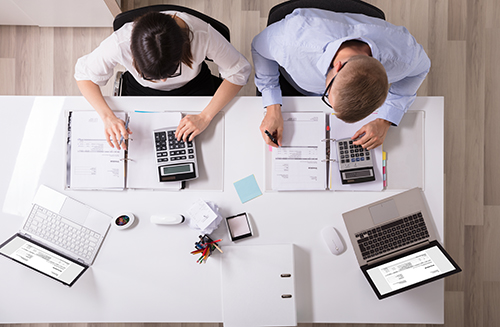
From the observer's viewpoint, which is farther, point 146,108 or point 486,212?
point 486,212

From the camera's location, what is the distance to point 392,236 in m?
1.12

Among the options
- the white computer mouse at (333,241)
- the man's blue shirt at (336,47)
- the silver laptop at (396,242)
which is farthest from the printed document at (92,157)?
the silver laptop at (396,242)

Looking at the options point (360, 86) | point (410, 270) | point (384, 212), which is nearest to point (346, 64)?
point (360, 86)

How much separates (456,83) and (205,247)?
1800mm

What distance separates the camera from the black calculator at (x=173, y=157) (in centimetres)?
114

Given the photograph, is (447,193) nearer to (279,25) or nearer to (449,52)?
(449,52)

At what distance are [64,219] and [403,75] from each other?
1358mm

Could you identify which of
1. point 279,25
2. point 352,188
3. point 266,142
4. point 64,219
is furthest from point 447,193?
point 64,219

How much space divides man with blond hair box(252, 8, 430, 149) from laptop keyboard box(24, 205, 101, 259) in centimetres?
80

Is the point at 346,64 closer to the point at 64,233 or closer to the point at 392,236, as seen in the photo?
the point at 392,236

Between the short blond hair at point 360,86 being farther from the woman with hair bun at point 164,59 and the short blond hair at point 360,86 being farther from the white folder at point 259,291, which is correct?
the white folder at point 259,291

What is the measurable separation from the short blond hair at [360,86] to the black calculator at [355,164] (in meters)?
0.32

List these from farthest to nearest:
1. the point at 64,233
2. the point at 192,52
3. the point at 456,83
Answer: the point at 456,83 → the point at 64,233 → the point at 192,52

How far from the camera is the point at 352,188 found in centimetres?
115
